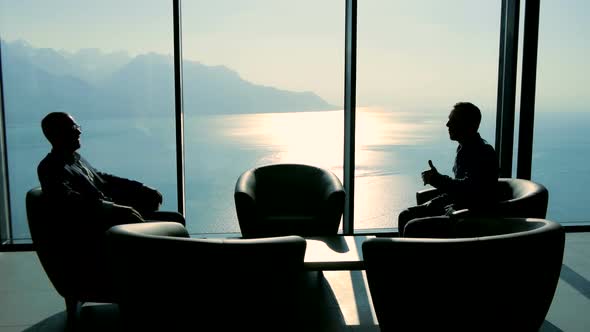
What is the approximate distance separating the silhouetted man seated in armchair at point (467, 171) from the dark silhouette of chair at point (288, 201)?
0.80 metres

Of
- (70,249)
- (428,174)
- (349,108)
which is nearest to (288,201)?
(349,108)

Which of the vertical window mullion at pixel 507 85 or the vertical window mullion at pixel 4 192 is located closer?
the vertical window mullion at pixel 4 192

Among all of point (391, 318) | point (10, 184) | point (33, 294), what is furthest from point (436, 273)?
point (10, 184)

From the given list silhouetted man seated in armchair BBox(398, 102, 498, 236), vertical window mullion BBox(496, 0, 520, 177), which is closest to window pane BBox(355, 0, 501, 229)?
vertical window mullion BBox(496, 0, 520, 177)

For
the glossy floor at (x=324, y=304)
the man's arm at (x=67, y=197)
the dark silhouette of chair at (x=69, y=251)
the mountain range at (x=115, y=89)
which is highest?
the mountain range at (x=115, y=89)

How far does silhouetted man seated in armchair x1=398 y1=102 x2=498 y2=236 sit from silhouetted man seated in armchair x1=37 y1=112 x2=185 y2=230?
1826mm

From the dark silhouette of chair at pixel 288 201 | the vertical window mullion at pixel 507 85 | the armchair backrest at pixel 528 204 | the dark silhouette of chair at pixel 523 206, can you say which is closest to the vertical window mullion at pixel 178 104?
the dark silhouette of chair at pixel 288 201

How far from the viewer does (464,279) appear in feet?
6.72

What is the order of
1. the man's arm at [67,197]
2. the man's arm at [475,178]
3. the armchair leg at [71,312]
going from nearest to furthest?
the man's arm at [67,197] → the armchair leg at [71,312] → the man's arm at [475,178]

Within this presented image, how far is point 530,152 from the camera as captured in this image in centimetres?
491

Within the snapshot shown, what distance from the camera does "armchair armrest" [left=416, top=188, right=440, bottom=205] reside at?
154 inches

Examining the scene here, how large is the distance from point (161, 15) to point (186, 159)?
1.28m

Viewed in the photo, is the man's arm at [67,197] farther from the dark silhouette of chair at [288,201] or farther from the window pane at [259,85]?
the window pane at [259,85]

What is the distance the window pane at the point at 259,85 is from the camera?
15.3 ft
